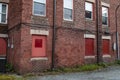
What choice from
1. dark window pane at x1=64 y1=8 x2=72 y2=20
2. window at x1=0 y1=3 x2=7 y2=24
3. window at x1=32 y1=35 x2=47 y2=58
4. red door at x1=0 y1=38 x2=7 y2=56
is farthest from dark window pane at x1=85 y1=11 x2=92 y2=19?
red door at x1=0 y1=38 x2=7 y2=56

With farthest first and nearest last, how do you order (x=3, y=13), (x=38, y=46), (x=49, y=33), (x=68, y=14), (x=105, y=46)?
(x=105, y=46), (x=3, y=13), (x=68, y=14), (x=49, y=33), (x=38, y=46)

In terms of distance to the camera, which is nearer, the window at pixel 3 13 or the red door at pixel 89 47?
the window at pixel 3 13

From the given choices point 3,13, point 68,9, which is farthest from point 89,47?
point 3,13

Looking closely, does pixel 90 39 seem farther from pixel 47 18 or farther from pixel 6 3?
pixel 6 3

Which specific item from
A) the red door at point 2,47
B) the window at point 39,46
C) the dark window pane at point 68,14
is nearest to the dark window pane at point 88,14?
the dark window pane at point 68,14

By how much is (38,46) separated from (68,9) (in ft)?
14.6

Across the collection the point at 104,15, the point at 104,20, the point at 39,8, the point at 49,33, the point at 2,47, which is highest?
the point at 104,15

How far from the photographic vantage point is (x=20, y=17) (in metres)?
15.9

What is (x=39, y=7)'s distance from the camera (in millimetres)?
16938

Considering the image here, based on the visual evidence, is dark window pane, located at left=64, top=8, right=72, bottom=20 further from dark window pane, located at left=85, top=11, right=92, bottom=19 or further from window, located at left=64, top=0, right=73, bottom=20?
dark window pane, located at left=85, top=11, right=92, bottom=19

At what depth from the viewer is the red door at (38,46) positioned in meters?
16.3

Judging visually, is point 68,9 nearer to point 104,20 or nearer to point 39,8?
point 39,8

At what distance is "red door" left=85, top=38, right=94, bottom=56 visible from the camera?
20.0 meters

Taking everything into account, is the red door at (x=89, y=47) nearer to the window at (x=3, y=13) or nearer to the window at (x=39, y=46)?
the window at (x=39, y=46)
